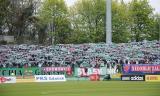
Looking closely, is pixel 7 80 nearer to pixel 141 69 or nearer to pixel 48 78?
pixel 48 78

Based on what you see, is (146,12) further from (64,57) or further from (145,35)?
(64,57)

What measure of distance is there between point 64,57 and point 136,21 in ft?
88.5

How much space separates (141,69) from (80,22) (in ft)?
113

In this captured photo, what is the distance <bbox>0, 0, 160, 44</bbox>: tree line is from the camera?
76.0 metres

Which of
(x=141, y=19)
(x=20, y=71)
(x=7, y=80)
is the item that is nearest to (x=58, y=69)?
(x=20, y=71)

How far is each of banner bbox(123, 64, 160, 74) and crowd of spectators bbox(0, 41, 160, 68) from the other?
14.6 ft

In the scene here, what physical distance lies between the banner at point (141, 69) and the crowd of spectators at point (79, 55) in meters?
4.45

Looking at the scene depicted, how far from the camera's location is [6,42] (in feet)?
223

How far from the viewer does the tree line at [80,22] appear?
249ft

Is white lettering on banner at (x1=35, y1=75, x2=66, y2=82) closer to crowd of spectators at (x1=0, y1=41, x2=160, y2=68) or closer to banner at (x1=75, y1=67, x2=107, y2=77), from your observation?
banner at (x1=75, y1=67, x2=107, y2=77)

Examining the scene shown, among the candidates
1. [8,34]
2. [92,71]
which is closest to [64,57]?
[92,71]

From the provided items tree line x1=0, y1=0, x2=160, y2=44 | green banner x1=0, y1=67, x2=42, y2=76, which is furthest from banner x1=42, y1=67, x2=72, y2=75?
tree line x1=0, y1=0, x2=160, y2=44

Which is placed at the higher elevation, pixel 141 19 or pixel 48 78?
pixel 141 19

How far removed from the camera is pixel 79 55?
55781mm
